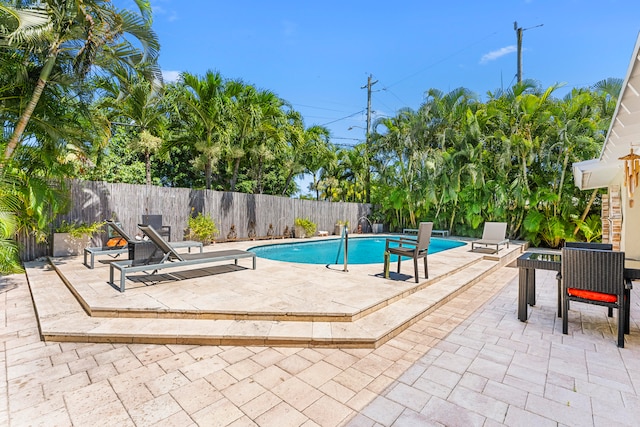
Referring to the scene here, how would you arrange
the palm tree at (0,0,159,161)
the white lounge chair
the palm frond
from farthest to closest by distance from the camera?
the white lounge chair < the palm tree at (0,0,159,161) < the palm frond

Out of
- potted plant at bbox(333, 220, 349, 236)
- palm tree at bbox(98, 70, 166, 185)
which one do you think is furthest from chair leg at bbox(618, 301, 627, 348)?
potted plant at bbox(333, 220, 349, 236)

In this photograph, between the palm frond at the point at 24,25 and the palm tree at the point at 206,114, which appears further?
the palm tree at the point at 206,114

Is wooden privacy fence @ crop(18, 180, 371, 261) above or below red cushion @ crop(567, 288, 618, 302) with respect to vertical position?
above

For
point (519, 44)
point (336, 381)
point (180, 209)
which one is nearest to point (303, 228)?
point (180, 209)

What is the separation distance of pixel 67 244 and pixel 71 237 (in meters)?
0.19

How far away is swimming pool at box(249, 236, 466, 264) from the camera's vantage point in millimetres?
9305

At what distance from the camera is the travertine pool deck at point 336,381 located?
2.12m

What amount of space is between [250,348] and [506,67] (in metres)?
20.8

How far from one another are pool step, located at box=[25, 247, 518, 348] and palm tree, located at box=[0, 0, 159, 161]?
3.31 meters

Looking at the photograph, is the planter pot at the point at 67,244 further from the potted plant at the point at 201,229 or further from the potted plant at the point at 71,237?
the potted plant at the point at 201,229

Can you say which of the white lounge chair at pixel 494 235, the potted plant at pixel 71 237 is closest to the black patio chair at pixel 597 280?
the white lounge chair at pixel 494 235

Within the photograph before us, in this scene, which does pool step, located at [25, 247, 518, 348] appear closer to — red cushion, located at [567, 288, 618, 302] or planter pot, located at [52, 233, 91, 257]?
red cushion, located at [567, 288, 618, 302]

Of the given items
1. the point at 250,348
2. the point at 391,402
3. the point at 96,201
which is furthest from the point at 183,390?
the point at 96,201

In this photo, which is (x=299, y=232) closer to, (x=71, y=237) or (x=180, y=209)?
(x=180, y=209)
